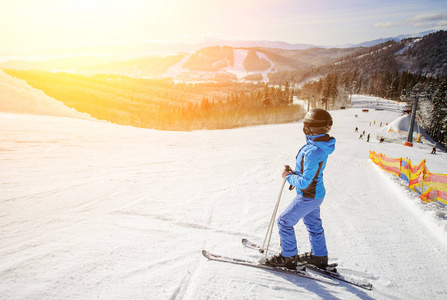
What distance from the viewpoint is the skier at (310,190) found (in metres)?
3.00

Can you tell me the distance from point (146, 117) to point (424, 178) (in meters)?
79.2

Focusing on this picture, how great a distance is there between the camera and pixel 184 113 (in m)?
75.9

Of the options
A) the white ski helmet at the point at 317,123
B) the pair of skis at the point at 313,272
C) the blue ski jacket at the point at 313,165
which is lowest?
the pair of skis at the point at 313,272

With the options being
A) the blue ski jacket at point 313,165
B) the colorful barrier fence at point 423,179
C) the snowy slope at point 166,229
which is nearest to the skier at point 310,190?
the blue ski jacket at point 313,165

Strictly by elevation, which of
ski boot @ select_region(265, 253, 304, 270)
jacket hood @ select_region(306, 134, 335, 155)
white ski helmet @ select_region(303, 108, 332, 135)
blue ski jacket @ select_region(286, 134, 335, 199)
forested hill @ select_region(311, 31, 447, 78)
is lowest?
ski boot @ select_region(265, 253, 304, 270)

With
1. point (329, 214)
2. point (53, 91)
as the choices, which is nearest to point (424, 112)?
point (329, 214)

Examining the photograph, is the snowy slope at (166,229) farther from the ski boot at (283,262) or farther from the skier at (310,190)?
the skier at (310,190)

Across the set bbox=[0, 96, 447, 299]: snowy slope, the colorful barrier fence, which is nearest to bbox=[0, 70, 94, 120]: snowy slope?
bbox=[0, 96, 447, 299]: snowy slope

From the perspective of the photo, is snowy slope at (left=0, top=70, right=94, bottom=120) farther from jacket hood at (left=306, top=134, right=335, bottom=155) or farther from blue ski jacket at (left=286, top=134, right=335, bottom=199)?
jacket hood at (left=306, top=134, right=335, bottom=155)

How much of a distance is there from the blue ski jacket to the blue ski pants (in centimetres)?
13

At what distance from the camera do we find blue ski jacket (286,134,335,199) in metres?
2.99

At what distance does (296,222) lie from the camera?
3.17 meters

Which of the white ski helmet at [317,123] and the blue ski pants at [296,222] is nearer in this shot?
the white ski helmet at [317,123]

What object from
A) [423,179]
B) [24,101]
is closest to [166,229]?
[423,179]
